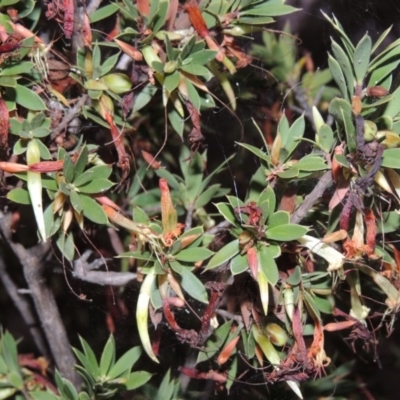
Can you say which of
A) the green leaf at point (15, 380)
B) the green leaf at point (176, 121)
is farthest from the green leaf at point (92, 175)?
the green leaf at point (15, 380)

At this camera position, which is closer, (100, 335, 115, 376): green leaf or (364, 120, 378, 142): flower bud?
(364, 120, 378, 142): flower bud

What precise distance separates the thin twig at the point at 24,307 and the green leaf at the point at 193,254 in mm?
412

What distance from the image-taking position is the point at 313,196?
22.2 inches

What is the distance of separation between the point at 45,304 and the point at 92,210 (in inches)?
10.3

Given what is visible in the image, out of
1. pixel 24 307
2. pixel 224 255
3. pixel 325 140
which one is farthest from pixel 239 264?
pixel 24 307

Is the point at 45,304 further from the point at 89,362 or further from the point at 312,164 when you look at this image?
the point at 312,164

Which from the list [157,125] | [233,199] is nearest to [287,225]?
[233,199]

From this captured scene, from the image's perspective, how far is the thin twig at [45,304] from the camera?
0.79m

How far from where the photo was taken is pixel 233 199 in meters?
0.56

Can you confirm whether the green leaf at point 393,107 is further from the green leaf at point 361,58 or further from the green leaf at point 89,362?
the green leaf at point 89,362

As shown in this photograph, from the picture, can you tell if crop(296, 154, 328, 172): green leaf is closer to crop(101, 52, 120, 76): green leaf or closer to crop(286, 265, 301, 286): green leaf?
crop(286, 265, 301, 286): green leaf

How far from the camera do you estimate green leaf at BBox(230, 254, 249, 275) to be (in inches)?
21.9

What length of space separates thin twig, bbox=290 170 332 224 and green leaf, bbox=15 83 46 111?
10.5 inches

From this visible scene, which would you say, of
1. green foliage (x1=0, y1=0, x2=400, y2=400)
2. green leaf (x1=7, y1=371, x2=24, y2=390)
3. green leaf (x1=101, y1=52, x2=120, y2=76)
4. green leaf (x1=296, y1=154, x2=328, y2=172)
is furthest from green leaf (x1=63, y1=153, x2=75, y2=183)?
green leaf (x1=7, y1=371, x2=24, y2=390)
